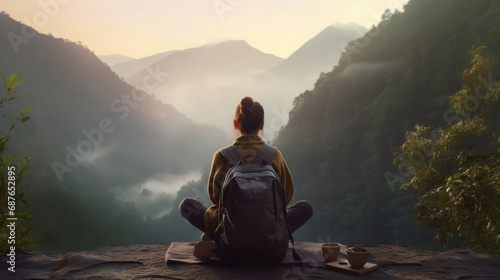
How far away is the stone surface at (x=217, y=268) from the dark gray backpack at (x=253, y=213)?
211mm

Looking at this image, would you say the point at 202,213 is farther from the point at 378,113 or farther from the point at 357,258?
the point at 378,113

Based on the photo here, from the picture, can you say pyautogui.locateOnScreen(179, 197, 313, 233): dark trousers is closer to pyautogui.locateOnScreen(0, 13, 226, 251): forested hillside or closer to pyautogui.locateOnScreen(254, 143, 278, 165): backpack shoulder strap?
pyautogui.locateOnScreen(254, 143, 278, 165): backpack shoulder strap

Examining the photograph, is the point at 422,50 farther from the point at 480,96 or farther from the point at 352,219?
the point at 480,96

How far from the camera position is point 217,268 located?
3.12 meters

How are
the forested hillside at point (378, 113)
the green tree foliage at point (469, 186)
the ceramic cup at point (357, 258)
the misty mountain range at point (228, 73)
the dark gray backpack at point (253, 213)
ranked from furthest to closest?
the misty mountain range at point (228, 73)
the forested hillside at point (378, 113)
the green tree foliage at point (469, 186)
the ceramic cup at point (357, 258)
the dark gray backpack at point (253, 213)

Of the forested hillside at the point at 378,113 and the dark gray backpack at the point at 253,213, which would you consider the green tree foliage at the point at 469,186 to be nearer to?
the dark gray backpack at the point at 253,213

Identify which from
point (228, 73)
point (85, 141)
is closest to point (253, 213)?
point (85, 141)

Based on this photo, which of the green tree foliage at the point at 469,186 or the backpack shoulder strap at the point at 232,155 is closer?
the backpack shoulder strap at the point at 232,155

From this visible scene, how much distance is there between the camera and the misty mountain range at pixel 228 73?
3063 inches

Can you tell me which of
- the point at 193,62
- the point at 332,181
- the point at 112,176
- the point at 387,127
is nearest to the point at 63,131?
the point at 112,176

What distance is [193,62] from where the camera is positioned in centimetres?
10494

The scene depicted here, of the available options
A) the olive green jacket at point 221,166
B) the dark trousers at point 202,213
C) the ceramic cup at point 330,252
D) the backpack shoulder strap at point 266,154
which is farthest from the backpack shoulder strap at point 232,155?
the ceramic cup at point 330,252

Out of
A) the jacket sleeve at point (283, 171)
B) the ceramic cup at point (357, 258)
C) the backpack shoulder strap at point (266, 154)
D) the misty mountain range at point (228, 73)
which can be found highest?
the misty mountain range at point (228, 73)

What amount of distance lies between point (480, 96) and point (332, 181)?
25.0 m
